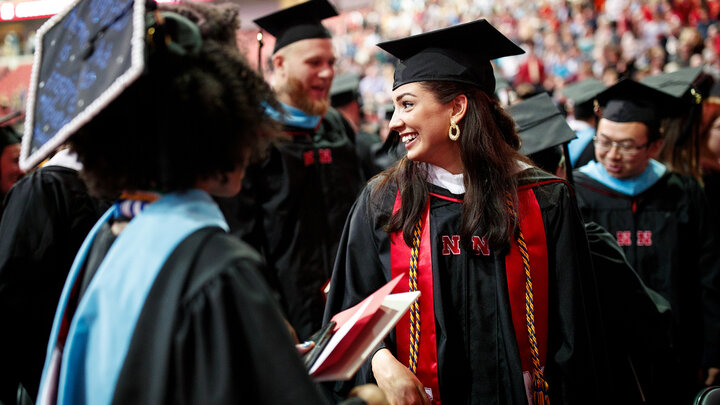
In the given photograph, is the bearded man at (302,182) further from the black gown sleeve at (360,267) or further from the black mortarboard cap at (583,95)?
the black mortarboard cap at (583,95)

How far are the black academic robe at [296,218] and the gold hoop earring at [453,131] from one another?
1.62 m

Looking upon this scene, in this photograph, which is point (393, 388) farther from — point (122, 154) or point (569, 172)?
point (569, 172)

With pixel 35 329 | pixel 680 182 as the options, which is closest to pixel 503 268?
pixel 35 329

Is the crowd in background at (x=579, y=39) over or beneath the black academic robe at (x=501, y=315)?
beneath

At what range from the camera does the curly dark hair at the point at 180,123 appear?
1.26 metres

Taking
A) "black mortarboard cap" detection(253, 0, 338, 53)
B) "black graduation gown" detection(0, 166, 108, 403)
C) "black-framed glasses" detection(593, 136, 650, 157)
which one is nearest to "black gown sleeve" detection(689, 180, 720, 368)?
"black-framed glasses" detection(593, 136, 650, 157)

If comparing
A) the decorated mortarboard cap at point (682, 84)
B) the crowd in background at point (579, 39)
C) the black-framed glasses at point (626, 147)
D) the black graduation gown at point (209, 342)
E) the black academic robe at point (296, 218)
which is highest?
the black graduation gown at point (209, 342)

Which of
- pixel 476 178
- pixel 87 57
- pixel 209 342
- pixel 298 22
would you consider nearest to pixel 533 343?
pixel 476 178

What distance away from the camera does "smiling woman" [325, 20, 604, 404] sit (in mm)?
2191

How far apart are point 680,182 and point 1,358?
3.66m

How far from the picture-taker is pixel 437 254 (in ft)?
7.42

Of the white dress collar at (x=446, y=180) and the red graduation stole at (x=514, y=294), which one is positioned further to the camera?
the white dress collar at (x=446, y=180)

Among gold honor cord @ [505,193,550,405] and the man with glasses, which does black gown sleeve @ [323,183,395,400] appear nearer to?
gold honor cord @ [505,193,550,405]

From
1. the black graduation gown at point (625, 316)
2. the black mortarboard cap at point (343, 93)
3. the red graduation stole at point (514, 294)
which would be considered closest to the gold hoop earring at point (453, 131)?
the red graduation stole at point (514, 294)
